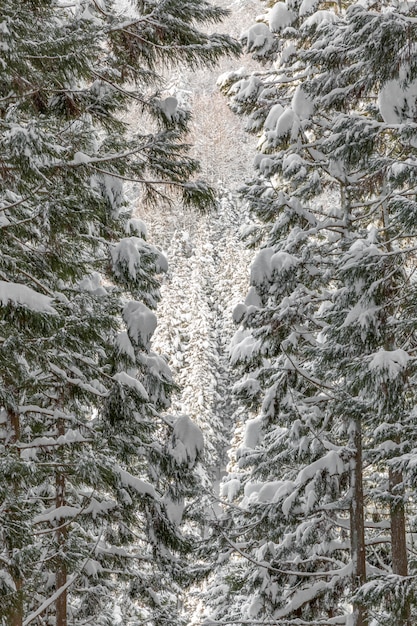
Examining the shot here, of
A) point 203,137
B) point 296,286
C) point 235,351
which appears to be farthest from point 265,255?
→ point 203,137

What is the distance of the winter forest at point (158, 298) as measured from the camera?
548cm

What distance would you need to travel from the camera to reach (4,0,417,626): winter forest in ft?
18.0

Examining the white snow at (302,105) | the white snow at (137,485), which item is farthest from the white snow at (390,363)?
the white snow at (302,105)

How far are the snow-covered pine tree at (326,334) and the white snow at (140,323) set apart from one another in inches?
75.5

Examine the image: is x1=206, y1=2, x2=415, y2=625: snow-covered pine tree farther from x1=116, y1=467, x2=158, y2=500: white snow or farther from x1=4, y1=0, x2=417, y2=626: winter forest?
x1=116, y1=467, x2=158, y2=500: white snow

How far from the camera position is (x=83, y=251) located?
8.70 metres

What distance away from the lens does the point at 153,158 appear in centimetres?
610

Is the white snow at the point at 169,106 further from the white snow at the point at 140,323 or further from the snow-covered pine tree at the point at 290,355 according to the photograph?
the snow-covered pine tree at the point at 290,355

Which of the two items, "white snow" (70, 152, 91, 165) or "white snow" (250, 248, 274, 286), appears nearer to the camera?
"white snow" (70, 152, 91, 165)

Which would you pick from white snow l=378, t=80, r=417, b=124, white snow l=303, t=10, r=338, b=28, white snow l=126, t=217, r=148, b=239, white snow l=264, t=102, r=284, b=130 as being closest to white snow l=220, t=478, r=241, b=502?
white snow l=126, t=217, r=148, b=239

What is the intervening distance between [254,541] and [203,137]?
90391mm

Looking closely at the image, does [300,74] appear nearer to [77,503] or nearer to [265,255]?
[265,255]

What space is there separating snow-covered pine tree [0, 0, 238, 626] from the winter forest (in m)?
0.03

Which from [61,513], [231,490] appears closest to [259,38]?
[61,513]
